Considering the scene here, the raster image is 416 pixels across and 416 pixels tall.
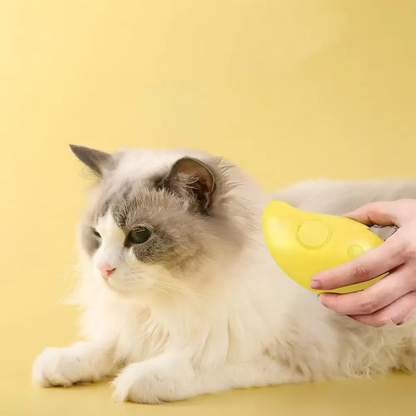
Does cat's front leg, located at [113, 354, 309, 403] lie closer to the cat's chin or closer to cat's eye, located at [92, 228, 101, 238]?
the cat's chin

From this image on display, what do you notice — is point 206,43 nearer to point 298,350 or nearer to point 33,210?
point 33,210

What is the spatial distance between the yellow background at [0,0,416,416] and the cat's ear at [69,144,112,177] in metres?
0.89

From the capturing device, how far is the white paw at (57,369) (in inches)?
62.2

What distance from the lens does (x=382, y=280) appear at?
4.19 ft

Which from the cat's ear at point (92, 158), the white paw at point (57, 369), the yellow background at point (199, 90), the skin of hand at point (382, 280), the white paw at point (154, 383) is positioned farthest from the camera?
the yellow background at point (199, 90)

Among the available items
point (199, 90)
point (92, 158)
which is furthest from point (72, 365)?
point (199, 90)

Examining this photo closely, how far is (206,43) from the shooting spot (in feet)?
9.60

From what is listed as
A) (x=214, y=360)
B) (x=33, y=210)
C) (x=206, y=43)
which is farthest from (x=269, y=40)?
(x=214, y=360)

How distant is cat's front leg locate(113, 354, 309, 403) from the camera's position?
145cm

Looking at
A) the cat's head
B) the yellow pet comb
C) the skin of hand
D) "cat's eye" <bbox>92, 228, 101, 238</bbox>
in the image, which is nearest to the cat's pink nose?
the cat's head

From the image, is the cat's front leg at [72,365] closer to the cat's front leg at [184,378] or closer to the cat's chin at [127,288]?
the cat's front leg at [184,378]

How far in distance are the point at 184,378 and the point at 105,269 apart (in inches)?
12.2

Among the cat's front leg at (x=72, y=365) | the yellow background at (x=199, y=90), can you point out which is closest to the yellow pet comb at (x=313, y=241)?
the cat's front leg at (x=72, y=365)

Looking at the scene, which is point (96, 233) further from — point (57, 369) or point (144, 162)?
point (57, 369)
